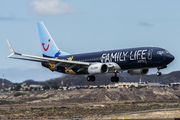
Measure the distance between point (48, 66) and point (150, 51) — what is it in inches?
1081

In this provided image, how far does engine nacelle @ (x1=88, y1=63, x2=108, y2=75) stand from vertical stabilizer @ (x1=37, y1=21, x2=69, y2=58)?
634 inches

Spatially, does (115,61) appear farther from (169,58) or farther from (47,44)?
(47,44)

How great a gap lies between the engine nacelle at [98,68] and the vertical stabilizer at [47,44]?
52.9ft

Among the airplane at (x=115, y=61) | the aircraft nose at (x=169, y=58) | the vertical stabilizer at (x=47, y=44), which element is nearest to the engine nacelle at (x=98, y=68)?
the airplane at (x=115, y=61)

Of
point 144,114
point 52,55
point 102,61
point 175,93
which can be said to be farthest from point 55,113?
point 175,93

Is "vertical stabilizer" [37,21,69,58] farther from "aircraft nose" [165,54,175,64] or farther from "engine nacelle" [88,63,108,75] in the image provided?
"aircraft nose" [165,54,175,64]

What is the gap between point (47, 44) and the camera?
80312mm

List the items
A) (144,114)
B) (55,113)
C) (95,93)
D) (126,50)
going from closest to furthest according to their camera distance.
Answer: (126,50), (144,114), (55,113), (95,93)

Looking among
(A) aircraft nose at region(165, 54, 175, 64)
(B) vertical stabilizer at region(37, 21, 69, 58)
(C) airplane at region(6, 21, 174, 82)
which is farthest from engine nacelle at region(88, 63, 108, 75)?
(B) vertical stabilizer at region(37, 21, 69, 58)

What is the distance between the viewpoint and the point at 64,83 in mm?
187625

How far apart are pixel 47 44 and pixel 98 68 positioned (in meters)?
23.0

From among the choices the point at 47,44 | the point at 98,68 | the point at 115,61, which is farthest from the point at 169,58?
the point at 47,44

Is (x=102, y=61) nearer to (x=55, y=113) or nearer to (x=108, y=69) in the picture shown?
(x=108, y=69)

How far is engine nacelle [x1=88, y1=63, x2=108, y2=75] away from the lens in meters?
61.7
